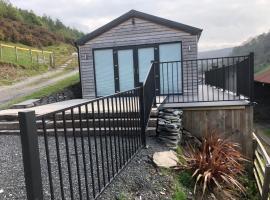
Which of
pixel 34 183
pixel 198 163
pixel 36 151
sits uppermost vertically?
pixel 36 151

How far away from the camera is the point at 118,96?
411cm

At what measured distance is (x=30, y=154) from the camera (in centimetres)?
205

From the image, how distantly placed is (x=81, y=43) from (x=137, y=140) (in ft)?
23.1

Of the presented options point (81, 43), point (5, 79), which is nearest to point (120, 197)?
point (81, 43)

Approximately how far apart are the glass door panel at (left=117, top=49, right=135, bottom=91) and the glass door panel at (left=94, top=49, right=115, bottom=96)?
31 centimetres

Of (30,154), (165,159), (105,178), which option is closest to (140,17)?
(165,159)

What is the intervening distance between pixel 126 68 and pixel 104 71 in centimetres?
78

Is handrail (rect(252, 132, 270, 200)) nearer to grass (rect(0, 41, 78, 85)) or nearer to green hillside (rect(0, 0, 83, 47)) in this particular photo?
grass (rect(0, 41, 78, 85))

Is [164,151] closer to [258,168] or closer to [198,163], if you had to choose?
[198,163]

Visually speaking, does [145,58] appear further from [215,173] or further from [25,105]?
[215,173]

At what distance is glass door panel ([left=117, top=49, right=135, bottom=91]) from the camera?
36.1 ft

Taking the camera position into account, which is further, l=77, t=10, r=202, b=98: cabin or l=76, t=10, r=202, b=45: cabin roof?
l=77, t=10, r=202, b=98: cabin

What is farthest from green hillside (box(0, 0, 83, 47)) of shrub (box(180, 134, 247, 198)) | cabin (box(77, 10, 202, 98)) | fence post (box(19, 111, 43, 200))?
fence post (box(19, 111, 43, 200))

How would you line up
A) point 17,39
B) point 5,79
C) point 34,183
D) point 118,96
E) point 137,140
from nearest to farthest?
point 34,183 < point 118,96 < point 137,140 < point 5,79 < point 17,39
